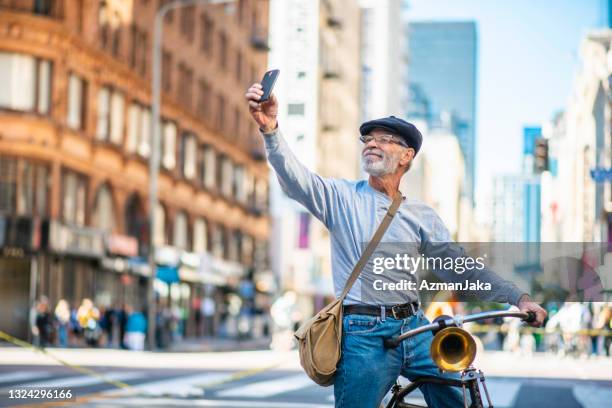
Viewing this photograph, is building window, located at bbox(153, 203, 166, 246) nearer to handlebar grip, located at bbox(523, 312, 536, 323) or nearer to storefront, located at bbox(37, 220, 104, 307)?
storefront, located at bbox(37, 220, 104, 307)

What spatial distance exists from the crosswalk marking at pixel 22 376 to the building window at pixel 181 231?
34082mm

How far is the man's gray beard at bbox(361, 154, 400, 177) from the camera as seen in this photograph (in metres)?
5.43

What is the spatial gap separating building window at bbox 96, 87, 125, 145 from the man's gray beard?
37.8 meters

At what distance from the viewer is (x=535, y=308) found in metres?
5.36

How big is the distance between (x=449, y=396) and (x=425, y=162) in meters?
159

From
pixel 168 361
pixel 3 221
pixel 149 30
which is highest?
pixel 149 30

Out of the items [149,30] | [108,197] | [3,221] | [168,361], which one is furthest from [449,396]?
[149,30]

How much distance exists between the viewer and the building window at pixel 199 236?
5694 cm

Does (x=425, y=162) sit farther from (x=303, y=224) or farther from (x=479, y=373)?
(x=479, y=373)

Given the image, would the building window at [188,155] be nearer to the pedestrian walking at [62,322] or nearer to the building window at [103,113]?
the building window at [103,113]

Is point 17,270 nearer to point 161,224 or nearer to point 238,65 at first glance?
point 161,224

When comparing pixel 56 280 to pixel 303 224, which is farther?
pixel 303 224

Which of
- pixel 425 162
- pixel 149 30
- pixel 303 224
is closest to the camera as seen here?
pixel 149 30

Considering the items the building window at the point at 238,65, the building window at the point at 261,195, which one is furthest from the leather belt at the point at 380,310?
the building window at the point at 261,195
